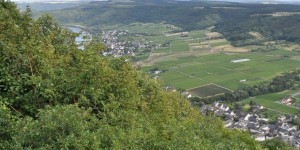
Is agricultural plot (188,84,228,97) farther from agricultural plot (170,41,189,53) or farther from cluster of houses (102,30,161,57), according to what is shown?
agricultural plot (170,41,189,53)

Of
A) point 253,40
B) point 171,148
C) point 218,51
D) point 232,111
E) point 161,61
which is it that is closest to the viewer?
point 171,148

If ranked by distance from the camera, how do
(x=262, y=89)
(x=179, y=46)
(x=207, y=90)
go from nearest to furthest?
(x=262, y=89)
(x=207, y=90)
(x=179, y=46)

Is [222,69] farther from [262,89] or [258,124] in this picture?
[258,124]

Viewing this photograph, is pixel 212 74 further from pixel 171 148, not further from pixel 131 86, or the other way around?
pixel 171 148

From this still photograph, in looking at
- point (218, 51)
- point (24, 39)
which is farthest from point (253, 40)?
point (24, 39)

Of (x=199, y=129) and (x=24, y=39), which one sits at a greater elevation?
(x=24, y=39)

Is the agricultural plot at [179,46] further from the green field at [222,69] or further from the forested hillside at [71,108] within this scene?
the forested hillside at [71,108]

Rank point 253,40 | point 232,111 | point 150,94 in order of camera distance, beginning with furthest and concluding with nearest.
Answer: point 253,40 < point 232,111 < point 150,94

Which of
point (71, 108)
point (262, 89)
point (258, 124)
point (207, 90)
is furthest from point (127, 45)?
point (71, 108)
